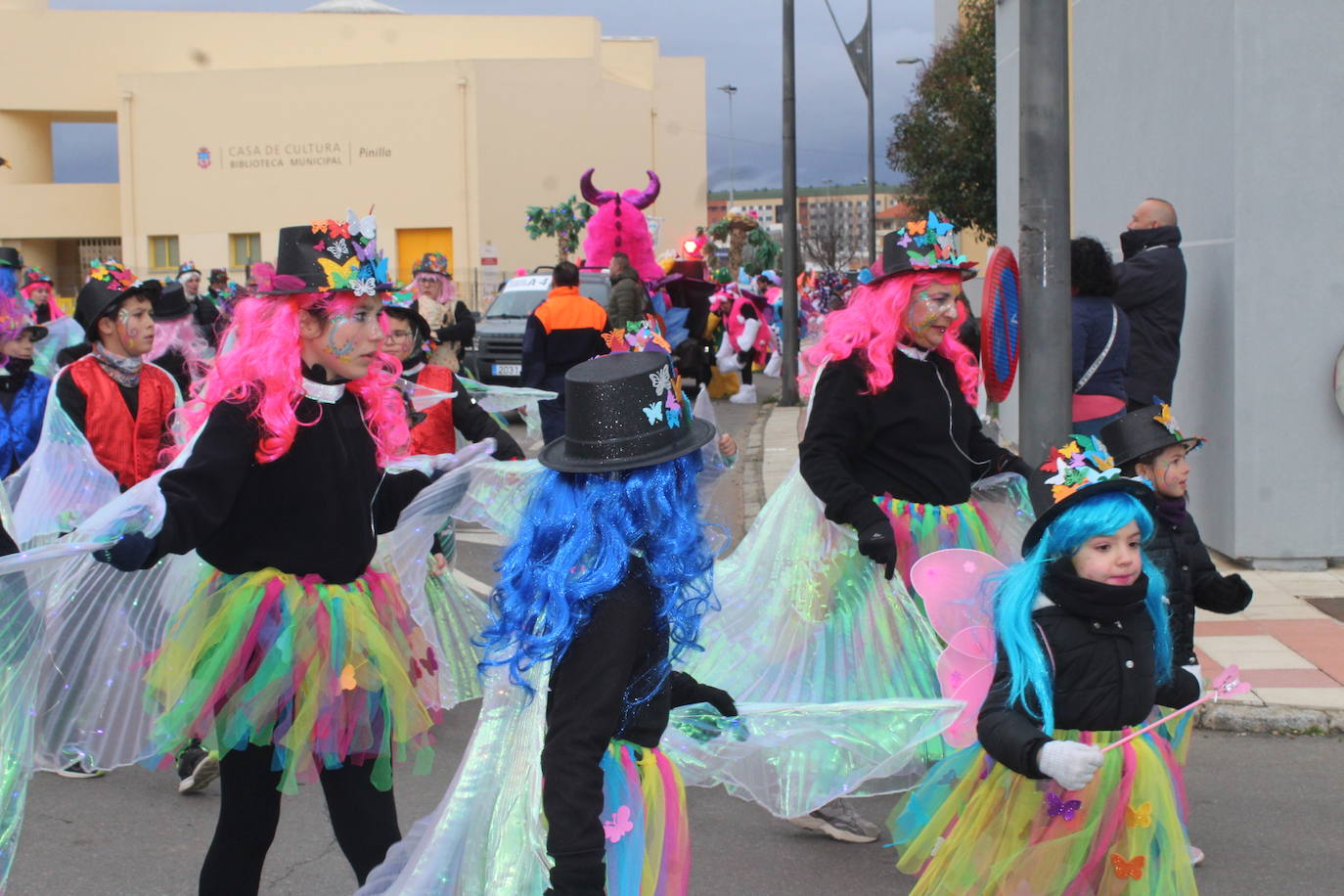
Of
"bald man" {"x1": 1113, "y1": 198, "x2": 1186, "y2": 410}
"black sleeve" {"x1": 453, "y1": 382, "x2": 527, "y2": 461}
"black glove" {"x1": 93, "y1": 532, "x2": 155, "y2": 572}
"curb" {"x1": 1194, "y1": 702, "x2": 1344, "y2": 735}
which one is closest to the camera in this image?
"black glove" {"x1": 93, "y1": 532, "x2": 155, "y2": 572}

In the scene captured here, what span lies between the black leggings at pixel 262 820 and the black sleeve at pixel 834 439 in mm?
1726

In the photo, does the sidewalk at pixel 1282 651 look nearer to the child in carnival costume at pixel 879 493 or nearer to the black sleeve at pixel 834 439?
the child in carnival costume at pixel 879 493

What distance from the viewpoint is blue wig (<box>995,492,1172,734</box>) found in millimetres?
3283

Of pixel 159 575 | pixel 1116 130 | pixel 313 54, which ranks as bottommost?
pixel 159 575

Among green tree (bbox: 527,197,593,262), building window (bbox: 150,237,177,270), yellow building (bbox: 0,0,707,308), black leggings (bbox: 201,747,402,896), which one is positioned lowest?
black leggings (bbox: 201,747,402,896)

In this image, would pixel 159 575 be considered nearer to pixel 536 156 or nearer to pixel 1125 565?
pixel 1125 565

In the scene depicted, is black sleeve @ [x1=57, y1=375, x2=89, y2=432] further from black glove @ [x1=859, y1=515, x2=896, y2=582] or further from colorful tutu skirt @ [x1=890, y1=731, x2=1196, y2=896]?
colorful tutu skirt @ [x1=890, y1=731, x2=1196, y2=896]

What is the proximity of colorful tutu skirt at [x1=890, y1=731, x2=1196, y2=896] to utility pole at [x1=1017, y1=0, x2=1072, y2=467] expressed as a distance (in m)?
2.63

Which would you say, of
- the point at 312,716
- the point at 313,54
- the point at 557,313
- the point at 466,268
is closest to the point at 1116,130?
the point at 557,313

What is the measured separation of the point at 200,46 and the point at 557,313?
41.0 meters

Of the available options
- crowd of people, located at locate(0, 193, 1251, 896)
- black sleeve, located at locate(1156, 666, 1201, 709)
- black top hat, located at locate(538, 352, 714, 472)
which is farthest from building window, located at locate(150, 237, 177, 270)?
black top hat, located at locate(538, 352, 714, 472)

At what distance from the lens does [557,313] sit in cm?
1018

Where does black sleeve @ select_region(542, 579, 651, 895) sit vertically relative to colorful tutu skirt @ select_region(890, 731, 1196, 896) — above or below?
above

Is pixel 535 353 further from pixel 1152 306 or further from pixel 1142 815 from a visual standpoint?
pixel 1142 815
